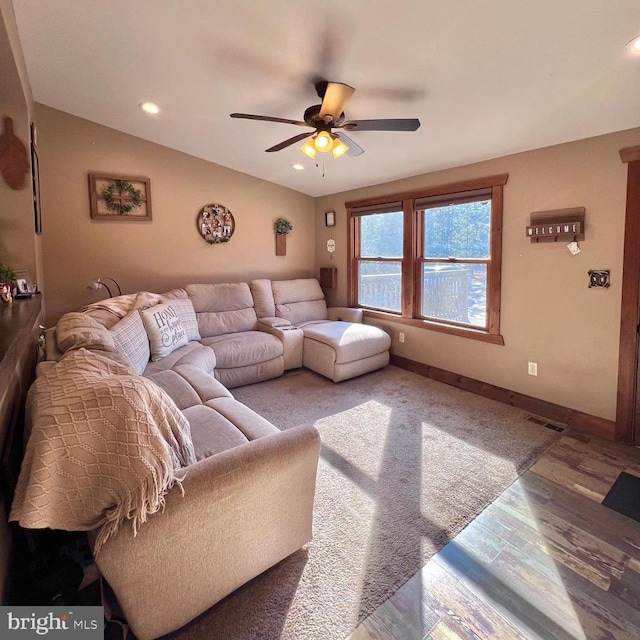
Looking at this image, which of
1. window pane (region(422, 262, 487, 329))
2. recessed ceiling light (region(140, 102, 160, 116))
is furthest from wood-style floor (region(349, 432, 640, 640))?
recessed ceiling light (region(140, 102, 160, 116))

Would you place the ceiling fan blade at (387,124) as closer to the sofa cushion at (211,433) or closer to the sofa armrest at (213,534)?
the sofa armrest at (213,534)

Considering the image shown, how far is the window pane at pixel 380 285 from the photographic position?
4539 millimetres

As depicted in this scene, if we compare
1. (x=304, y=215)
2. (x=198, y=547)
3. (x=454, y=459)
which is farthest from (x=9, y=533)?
(x=304, y=215)

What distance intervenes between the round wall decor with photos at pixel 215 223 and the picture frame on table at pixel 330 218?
1.34m

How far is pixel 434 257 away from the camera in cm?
407

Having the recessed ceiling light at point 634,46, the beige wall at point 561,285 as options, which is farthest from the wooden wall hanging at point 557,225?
the recessed ceiling light at point 634,46

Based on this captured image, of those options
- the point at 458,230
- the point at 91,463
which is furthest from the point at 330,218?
the point at 91,463

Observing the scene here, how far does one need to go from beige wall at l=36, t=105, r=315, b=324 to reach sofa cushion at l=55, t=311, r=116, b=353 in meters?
2.05

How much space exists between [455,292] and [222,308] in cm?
263

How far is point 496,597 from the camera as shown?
1538mm

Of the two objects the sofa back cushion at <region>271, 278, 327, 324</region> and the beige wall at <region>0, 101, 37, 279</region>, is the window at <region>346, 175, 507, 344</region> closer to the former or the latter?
the sofa back cushion at <region>271, 278, 327, 324</region>

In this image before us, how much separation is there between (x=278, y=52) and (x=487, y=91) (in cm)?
133

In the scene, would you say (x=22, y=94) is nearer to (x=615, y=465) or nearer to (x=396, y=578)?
(x=396, y=578)

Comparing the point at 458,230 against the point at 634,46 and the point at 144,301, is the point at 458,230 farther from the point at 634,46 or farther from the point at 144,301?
the point at 144,301
